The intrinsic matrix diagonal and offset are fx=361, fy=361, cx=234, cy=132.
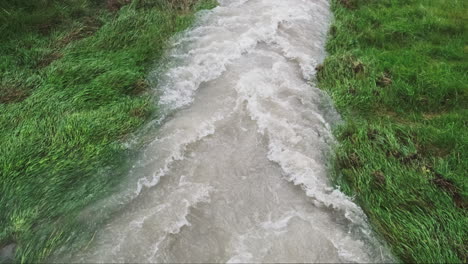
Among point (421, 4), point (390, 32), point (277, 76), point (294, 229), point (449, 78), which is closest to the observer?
point (294, 229)

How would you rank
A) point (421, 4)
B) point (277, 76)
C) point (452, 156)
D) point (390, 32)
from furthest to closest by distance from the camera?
point (421, 4) < point (390, 32) < point (277, 76) < point (452, 156)

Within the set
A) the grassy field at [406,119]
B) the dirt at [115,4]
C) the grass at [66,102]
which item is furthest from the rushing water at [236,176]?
the dirt at [115,4]

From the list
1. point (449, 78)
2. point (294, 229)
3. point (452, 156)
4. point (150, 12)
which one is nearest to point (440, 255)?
point (294, 229)

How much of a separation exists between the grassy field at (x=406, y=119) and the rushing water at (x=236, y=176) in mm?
392

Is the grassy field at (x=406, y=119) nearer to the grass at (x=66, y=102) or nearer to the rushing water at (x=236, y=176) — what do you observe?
the rushing water at (x=236, y=176)

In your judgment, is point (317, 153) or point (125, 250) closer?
point (125, 250)

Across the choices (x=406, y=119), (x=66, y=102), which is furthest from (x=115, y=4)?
(x=406, y=119)

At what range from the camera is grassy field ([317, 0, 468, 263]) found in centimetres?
498

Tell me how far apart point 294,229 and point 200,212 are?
4.53 ft

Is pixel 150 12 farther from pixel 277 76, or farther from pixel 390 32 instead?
pixel 390 32

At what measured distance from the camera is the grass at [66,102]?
203 inches

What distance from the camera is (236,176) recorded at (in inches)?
236

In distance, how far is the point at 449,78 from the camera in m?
8.15

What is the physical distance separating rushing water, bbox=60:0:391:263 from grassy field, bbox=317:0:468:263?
0.39m
